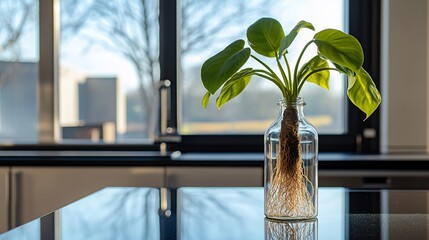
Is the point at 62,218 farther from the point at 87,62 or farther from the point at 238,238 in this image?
the point at 87,62

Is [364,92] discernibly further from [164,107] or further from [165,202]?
[164,107]

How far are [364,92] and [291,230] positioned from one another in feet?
1.07

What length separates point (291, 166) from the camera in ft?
3.51

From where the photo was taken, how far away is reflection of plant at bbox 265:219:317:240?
0.94 m

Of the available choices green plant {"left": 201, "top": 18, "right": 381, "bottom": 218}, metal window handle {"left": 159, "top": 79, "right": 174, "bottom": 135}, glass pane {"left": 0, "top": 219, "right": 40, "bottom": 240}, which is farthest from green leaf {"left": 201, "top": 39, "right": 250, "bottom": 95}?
metal window handle {"left": 159, "top": 79, "right": 174, "bottom": 135}

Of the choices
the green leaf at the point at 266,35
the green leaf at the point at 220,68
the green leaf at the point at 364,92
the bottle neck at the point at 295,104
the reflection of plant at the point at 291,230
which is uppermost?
the green leaf at the point at 266,35

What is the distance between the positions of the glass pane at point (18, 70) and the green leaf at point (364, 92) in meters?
2.37

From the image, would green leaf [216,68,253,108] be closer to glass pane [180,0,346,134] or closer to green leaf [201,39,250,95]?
green leaf [201,39,250,95]

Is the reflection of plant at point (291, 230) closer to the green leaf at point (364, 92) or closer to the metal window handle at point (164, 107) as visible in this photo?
the green leaf at point (364, 92)

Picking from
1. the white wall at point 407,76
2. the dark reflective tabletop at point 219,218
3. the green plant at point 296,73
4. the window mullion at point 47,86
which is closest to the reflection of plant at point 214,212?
the dark reflective tabletop at point 219,218

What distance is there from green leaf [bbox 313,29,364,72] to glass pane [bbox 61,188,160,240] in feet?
1.50

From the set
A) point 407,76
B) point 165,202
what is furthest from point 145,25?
point 165,202

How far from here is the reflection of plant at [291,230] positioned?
941mm

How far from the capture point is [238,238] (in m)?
0.95
